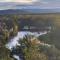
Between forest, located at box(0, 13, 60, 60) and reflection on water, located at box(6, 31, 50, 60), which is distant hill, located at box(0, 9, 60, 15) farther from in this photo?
reflection on water, located at box(6, 31, 50, 60)

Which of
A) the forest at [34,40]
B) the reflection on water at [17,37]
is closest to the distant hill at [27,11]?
the forest at [34,40]

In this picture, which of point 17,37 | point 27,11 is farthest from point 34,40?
point 27,11

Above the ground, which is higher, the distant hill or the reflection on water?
the distant hill

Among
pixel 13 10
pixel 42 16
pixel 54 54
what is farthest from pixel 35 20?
pixel 54 54

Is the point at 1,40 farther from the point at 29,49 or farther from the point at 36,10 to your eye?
the point at 36,10

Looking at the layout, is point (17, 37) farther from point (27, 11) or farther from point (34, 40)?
point (27, 11)

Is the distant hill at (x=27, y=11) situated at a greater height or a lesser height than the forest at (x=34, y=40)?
greater

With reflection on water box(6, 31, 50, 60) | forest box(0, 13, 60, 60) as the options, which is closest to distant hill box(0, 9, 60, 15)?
forest box(0, 13, 60, 60)

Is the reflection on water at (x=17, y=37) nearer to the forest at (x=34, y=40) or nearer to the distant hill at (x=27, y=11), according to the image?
the forest at (x=34, y=40)
